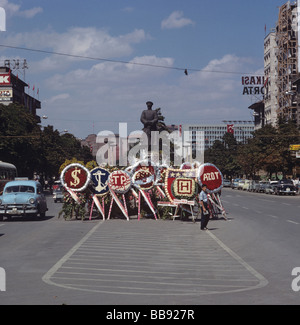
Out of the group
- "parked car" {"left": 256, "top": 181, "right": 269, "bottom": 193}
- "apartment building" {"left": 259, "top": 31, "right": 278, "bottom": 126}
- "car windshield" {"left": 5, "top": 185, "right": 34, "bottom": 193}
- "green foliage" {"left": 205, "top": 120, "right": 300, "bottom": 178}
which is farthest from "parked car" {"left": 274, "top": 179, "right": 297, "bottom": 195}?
"apartment building" {"left": 259, "top": 31, "right": 278, "bottom": 126}

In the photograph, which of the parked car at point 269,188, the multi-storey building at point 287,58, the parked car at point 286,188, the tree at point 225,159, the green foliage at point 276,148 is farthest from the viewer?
the tree at point 225,159

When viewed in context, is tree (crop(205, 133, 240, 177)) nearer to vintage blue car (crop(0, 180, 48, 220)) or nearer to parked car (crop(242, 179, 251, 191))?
parked car (crop(242, 179, 251, 191))

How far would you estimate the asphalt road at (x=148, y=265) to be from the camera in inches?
376

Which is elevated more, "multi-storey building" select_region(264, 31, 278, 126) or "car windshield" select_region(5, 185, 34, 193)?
"multi-storey building" select_region(264, 31, 278, 126)

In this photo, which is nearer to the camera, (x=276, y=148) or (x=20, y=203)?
(x=20, y=203)

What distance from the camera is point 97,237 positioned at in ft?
65.5

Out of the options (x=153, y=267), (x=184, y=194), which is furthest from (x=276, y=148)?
(x=153, y=267)

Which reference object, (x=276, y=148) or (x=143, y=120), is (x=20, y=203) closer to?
(x=143, y=120)

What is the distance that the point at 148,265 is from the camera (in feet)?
43.9

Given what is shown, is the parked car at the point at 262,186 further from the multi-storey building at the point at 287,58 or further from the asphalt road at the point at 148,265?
the asphalt road at the point at 148,265

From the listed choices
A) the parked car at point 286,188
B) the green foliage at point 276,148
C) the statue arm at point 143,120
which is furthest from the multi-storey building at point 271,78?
the statue arm at point 143,120

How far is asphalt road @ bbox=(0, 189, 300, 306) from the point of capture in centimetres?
954
